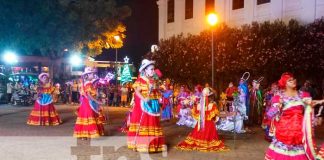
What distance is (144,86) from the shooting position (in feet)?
35.7

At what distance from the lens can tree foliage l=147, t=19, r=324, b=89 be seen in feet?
76.7

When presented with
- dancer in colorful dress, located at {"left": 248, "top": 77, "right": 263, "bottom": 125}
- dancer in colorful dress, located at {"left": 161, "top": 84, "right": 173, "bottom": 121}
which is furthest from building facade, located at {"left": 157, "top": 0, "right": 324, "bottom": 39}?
dancer in colorful dress, located at {"left": 161, "top": 84, "right": 173, "bottom": 121}

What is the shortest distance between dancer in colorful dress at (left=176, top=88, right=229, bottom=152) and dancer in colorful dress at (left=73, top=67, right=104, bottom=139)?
269cm

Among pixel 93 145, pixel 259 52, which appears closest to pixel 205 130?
pixel 93 145

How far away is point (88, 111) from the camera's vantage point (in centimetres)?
1320

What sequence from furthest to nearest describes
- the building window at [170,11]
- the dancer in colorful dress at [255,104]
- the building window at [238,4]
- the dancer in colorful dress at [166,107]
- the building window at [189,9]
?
the building window at [170,11]
the building window at [189,9]
the building window at [238,4]
the dancer in colorful dress at [166,107]
the dancer in colorful dress at [255,104]

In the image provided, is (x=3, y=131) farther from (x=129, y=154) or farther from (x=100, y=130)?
(x=129, y=154)

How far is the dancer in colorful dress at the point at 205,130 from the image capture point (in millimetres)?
11766

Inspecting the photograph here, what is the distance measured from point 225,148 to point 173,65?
19.9 meters

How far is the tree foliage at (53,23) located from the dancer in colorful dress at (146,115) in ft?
60.1

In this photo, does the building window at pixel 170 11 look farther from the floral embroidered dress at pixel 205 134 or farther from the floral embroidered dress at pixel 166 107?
the floral embroidered dress at pixel 205 134

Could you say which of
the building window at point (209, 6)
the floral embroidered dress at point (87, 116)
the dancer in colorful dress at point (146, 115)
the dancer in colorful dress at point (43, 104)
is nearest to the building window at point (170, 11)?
the building window at point (209, 6)

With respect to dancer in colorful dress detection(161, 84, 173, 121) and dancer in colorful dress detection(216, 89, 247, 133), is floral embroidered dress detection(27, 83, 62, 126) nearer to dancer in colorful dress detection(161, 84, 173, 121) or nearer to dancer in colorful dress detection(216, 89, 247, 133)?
dancer in colorful dress detection(161, 84, 173, 121)

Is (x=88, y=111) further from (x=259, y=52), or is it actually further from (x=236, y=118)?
(x=259, y=52)
